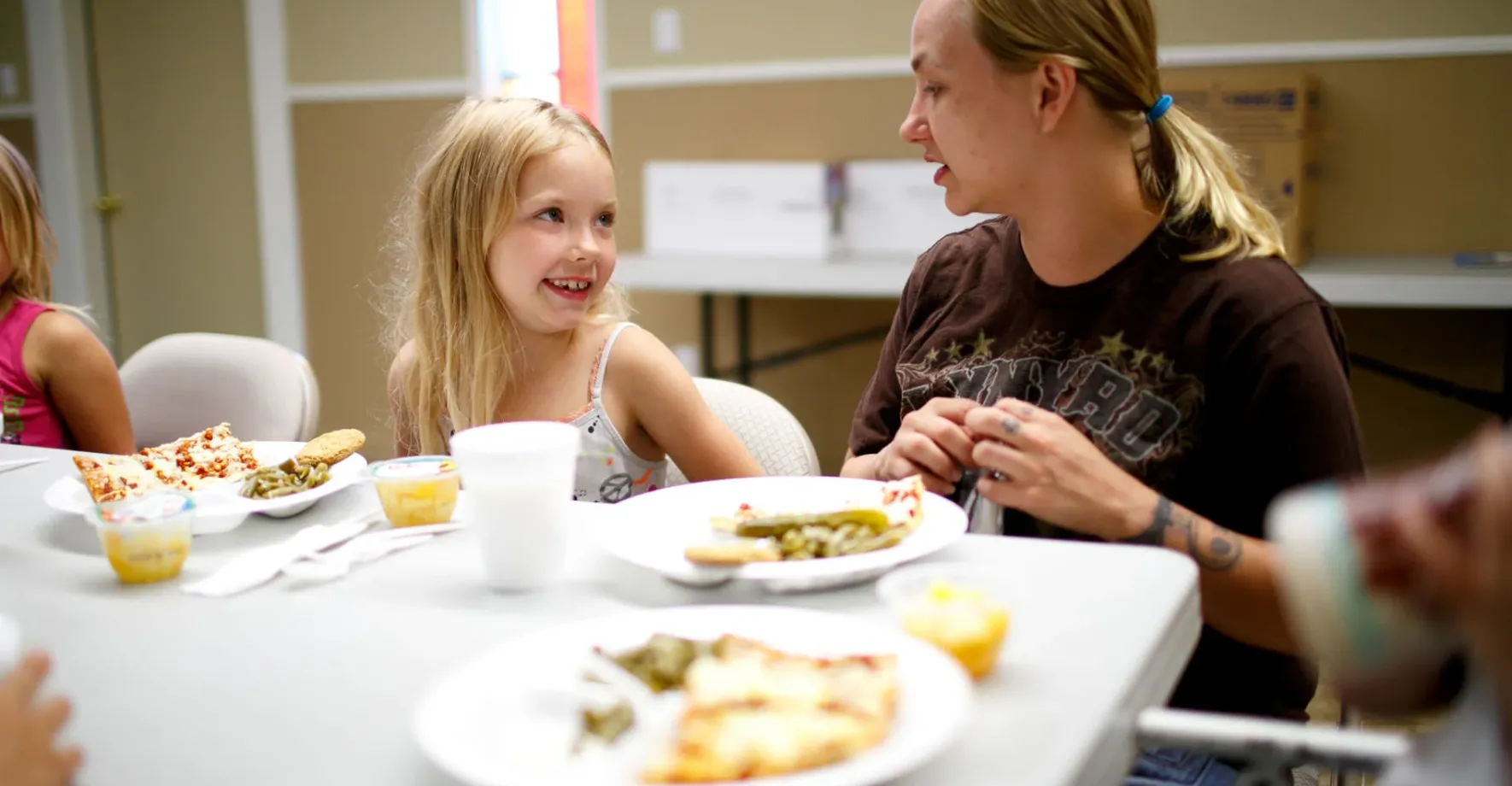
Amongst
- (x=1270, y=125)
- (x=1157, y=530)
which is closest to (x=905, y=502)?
(x=1157, y=530)

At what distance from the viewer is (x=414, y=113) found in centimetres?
434

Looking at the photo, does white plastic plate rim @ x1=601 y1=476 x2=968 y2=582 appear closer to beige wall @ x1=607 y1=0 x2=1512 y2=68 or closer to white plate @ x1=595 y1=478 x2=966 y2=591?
white plate @ x1=595 y1=478 x2=966 y2=591

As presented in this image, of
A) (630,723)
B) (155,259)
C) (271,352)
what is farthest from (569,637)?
(155,259)

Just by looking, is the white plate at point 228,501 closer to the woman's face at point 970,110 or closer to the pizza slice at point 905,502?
the pizza slice at point 905,502

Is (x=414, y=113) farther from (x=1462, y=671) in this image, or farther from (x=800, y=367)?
(x=1462, y=671)

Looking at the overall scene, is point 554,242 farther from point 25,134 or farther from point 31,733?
point 25,134

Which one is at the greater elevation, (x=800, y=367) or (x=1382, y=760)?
(x=1382, y=760)

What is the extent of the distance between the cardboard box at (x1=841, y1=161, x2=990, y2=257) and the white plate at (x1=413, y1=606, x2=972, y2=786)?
2570 mm

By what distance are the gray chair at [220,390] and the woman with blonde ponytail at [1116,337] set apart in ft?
3.28

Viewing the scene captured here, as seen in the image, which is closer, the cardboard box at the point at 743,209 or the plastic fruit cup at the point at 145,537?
the plastic fruit cup at the point at 145,537

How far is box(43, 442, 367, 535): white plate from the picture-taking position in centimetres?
116

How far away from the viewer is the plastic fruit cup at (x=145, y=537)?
102 cm

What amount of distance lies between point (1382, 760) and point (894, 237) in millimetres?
2765

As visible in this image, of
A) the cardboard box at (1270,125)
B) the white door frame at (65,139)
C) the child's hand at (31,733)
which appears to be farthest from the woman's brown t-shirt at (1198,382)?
the white door frame at (65,139)
